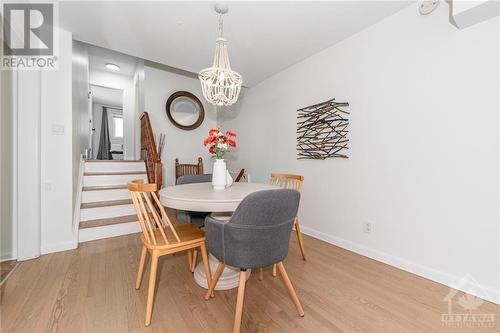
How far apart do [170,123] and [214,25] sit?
2.63 metres

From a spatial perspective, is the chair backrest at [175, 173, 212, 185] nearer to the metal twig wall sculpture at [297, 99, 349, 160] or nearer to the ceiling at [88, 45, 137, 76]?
the metal twig wall sculpture at [297, 99, 349, 160]

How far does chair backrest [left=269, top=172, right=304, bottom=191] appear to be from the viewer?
2.20 metres

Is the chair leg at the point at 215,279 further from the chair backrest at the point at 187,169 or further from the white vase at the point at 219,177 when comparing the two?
the chair backrest at the point at 187,169

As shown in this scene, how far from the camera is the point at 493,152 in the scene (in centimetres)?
154

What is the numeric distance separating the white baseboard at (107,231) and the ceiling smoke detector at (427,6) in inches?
155

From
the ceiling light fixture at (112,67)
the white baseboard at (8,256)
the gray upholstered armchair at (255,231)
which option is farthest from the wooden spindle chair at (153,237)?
the ceiling light fixture at (112,67)

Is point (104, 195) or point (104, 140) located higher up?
point (104, 140)

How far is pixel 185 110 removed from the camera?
4648mm

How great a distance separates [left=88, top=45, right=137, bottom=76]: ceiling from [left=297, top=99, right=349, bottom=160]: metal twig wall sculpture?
150 inches

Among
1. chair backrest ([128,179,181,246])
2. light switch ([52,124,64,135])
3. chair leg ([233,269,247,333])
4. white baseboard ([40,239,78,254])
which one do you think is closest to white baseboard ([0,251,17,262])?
white baseboard ([40,239,78,254])

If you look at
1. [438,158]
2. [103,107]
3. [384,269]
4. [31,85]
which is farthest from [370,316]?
[103,107]

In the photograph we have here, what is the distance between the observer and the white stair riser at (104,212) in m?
2.77

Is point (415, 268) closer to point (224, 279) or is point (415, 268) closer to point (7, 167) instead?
point (224, 279)

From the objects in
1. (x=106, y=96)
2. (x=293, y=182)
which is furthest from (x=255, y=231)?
(x=106, y=96)
